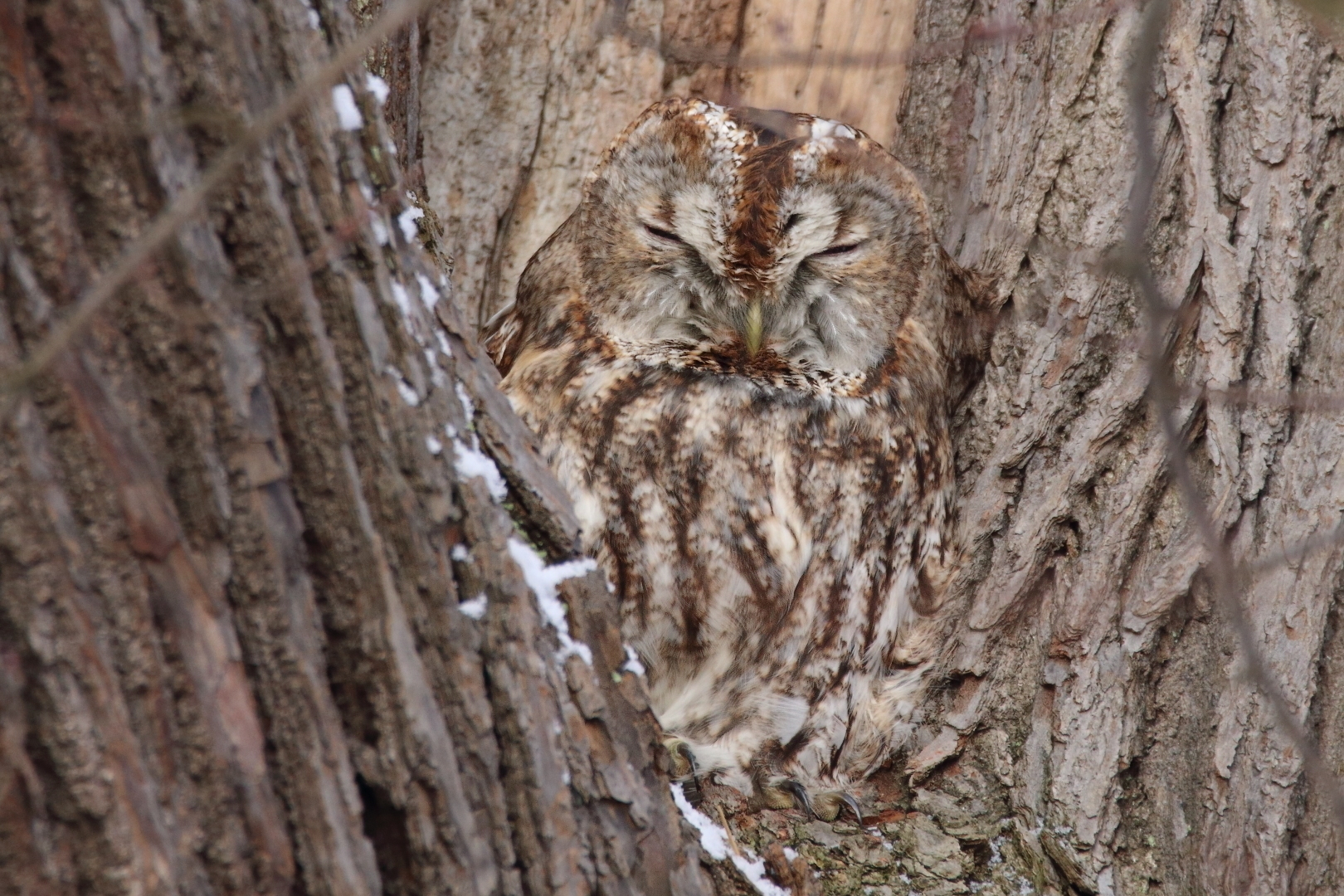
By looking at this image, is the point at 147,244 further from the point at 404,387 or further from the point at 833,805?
the point at 833,805

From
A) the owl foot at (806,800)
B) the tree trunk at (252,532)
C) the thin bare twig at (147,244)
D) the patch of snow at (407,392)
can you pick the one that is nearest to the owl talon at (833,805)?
the owl foot at (806,800)

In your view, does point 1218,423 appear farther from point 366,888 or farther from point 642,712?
point 366,888

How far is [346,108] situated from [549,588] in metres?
0.63

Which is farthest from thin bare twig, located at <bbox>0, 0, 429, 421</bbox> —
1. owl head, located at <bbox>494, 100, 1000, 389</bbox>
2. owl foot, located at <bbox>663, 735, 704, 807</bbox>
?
owl foot, located at <bbox>663, 735, 704, 807</bbox>

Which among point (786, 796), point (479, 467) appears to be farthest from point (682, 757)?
point (479, 467)

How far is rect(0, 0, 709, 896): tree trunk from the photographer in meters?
1.12

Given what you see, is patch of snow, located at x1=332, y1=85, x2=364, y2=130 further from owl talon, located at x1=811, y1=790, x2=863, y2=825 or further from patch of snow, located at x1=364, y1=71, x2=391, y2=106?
owl talon, located at x1=811, y1=790, x2=863, y2=825

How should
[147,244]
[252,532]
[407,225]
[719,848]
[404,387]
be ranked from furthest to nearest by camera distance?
[719,848]
[407,225]
[404,387]
[252,532]
[147,244]

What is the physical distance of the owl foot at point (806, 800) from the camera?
2238 millimetres

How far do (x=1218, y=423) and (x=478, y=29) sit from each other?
76.0 inches

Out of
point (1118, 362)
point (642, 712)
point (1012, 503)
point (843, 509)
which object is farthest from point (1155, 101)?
point (642, 712)

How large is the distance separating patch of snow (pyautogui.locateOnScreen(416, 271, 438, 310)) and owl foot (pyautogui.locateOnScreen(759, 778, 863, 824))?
129 centimetres

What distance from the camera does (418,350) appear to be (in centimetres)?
138

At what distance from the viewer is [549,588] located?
1511mm
